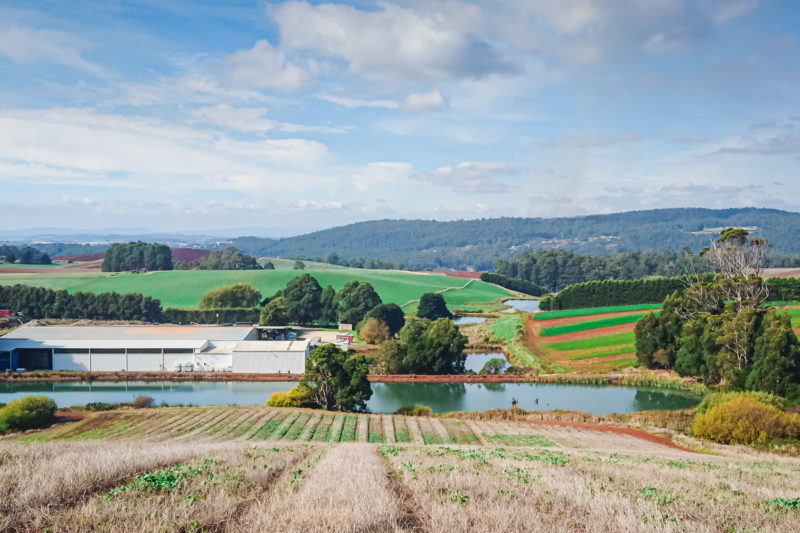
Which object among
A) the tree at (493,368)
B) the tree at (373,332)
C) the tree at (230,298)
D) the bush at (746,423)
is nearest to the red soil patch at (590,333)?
the tree at (493,368)

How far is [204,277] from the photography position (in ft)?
329

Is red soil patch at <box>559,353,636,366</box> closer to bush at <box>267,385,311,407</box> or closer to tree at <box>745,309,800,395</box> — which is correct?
tree at <box>745,309,800,395</box>

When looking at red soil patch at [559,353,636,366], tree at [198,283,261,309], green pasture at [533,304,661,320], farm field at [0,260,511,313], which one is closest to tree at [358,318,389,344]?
red soil patch at [559,353,636,366]

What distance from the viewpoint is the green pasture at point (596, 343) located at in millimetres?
51625

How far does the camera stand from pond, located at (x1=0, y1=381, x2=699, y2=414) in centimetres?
3697

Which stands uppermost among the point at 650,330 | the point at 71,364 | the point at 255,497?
the point at 255,497

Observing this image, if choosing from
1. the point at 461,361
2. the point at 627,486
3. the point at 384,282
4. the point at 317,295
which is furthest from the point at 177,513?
the point at 384,282

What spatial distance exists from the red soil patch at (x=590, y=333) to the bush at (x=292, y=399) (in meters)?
30.2

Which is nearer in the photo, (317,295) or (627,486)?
(627,486)

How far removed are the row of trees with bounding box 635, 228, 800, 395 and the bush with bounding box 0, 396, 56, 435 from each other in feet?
128

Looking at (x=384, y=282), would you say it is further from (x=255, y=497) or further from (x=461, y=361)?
(x=255, y=497)

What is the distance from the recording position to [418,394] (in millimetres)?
41156

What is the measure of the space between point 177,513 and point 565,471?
7273 mm

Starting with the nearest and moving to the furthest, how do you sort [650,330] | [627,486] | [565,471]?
[627,486] < [565,471] < [650,330]
